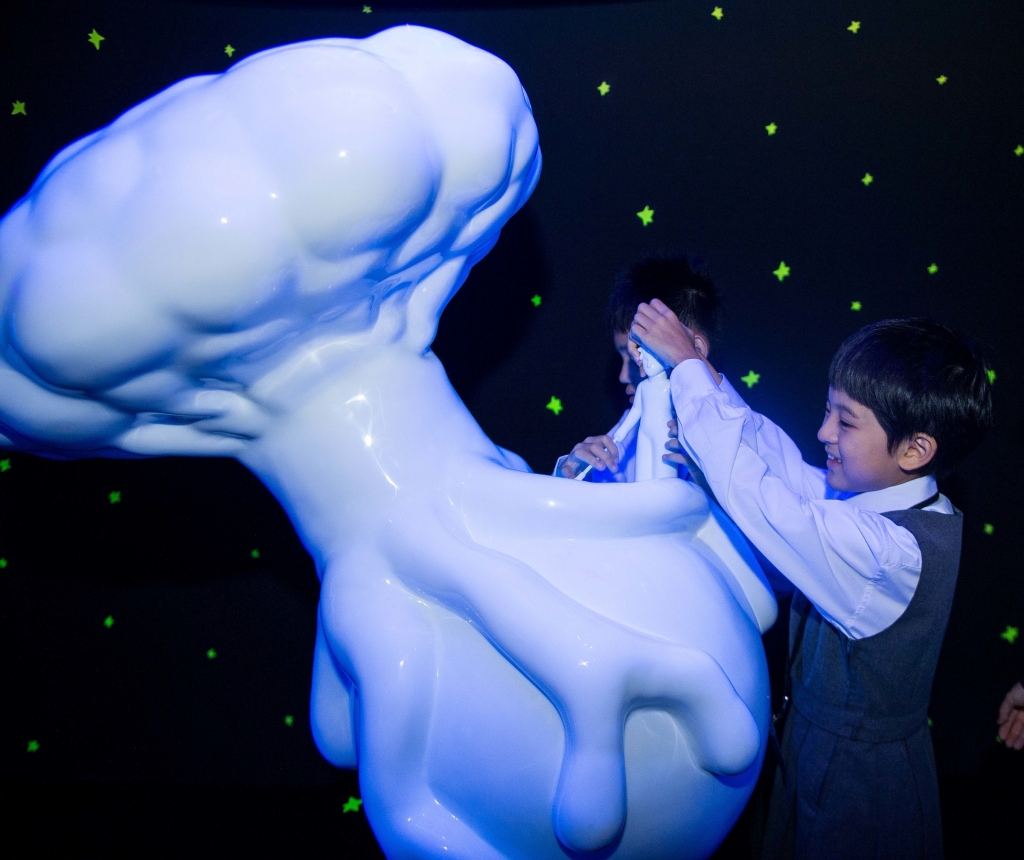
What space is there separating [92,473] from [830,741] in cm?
143

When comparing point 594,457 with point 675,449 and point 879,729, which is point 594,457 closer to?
point 675,449

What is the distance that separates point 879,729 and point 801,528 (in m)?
0.34

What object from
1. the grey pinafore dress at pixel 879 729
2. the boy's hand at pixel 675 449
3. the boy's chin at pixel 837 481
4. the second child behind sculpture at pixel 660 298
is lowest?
the grey pinafore dress at pixel 879 729

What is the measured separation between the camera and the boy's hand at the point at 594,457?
43.6 inches

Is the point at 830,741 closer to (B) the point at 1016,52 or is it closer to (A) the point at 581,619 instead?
(A) the point at 581,619

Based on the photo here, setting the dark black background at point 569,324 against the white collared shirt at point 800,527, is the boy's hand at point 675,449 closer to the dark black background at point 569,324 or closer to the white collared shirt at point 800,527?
the white collared shirt at point 800,527

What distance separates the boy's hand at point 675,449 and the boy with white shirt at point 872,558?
0.20 feet

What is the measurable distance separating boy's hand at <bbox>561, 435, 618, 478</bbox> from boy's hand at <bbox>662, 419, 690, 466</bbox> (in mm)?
106

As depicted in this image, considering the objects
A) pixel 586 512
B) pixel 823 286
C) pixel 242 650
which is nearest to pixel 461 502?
pixel 586 512

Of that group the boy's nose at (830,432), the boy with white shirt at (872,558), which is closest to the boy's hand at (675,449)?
the boy with white shirt at (872,558)

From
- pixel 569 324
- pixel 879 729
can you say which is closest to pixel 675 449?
pixel 879 729

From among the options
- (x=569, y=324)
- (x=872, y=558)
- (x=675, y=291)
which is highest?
(x=675, y=291)

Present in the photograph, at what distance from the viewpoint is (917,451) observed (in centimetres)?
99

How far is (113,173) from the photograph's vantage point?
0.70 m
